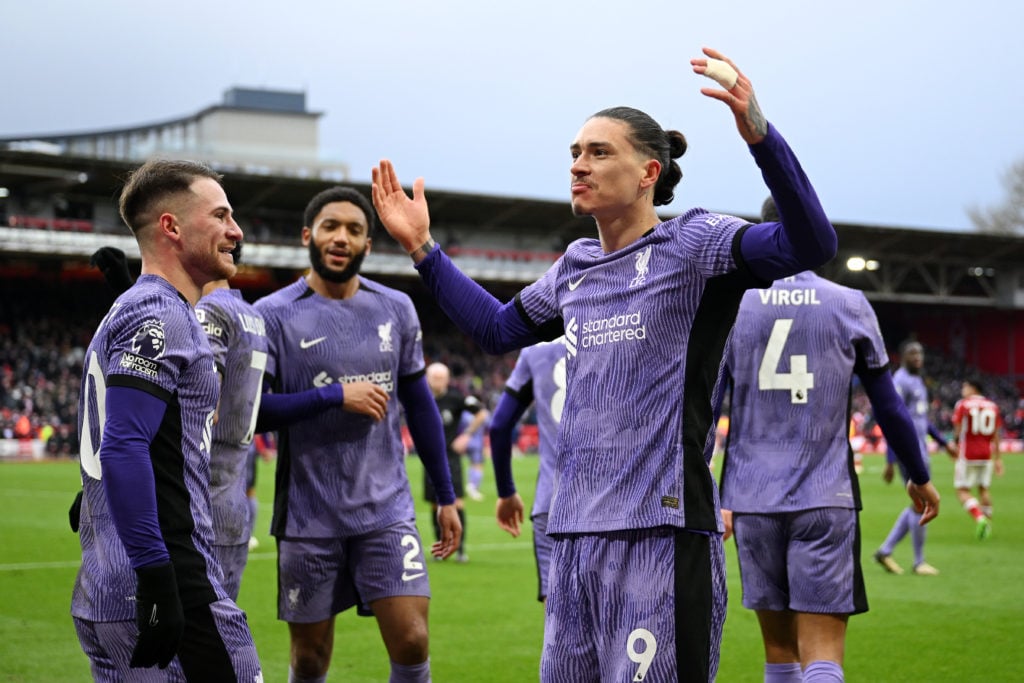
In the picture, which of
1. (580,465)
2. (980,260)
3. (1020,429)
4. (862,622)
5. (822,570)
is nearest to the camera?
(580,465)

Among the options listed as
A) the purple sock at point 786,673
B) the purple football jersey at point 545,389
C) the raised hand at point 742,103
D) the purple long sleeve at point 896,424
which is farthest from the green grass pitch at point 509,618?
the raised hand at point 742,103

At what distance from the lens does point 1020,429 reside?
49938 millimetres

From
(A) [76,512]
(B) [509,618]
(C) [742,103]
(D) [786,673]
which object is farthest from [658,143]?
(B) [509,618]

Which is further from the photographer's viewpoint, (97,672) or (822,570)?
(822,570)

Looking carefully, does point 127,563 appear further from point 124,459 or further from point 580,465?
point 580,465

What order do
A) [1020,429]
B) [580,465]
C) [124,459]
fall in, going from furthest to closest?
[1020,429] → [580,465] → [124,459]

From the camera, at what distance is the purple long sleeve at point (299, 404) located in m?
5.51

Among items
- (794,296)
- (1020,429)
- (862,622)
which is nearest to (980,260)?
(1020,429)

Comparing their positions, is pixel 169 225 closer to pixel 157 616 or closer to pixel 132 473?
pixel 132 473

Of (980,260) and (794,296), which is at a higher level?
(980,260)

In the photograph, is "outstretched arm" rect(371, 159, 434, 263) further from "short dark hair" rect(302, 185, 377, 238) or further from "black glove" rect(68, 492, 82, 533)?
"short dark hair" rect(302, 185, 377, 238)

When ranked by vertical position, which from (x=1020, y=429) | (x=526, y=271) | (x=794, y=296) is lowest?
(x=1020, y=429)

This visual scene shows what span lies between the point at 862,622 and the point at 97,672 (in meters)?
7.85

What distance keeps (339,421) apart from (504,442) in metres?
1.50
